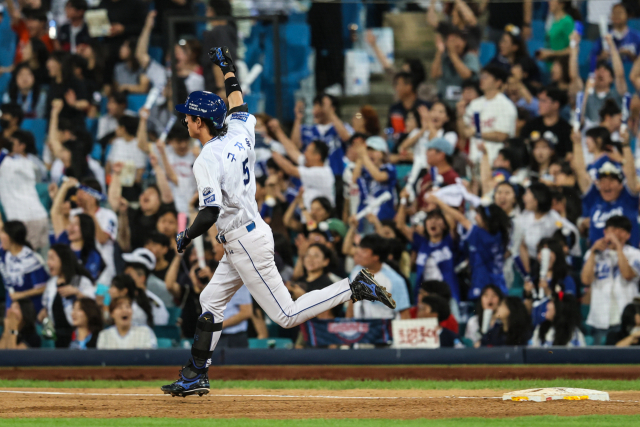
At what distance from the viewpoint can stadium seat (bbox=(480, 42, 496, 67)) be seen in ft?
38.7

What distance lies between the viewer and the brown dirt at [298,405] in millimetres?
5609

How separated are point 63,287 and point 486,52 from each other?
608 cm

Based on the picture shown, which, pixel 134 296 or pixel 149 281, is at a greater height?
pixel 149 281

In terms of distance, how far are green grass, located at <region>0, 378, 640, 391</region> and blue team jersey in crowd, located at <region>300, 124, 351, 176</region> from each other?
3040mm

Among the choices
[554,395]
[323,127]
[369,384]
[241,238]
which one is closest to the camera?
[241,238]

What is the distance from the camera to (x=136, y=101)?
1199cm

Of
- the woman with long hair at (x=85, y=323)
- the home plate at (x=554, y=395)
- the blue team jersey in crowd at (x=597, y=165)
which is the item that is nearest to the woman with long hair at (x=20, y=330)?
the woman with long hair at (x=85, y=323)

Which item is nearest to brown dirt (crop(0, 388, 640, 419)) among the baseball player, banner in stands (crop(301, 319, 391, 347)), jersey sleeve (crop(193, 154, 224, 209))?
the baseball player

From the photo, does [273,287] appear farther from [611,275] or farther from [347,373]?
[611,275]

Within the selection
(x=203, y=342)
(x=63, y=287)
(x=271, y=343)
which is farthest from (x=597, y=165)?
(x=63, y=287)

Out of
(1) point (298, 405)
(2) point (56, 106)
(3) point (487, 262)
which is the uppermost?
(2) point (56, 106)

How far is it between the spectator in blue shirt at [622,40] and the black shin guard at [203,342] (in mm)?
6780

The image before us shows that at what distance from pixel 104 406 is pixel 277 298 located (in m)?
1.34

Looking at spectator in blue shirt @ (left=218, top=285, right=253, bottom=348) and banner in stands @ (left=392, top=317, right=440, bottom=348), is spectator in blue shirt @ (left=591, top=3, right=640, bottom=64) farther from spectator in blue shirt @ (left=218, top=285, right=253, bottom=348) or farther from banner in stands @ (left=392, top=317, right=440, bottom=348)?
spectator in blue shirt @ (left=218, top=285, right=253, bottom=348)
